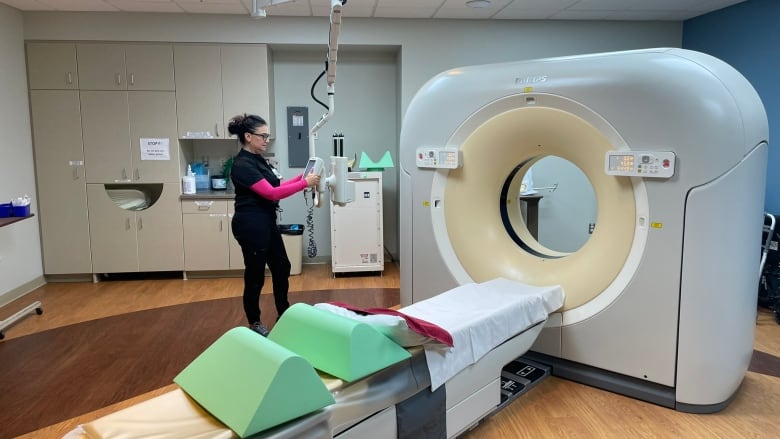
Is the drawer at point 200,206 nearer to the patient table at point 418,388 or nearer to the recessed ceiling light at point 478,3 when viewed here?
the recessed ceiling light at point 478,3

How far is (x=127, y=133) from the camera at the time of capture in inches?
183

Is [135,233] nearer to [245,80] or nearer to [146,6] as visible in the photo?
[245,80]

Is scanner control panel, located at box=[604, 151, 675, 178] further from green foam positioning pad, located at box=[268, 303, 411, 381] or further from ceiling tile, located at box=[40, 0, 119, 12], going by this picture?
ceiling tile, located at box=[40, 0, 119, 12]

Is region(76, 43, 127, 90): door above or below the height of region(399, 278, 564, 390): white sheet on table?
above

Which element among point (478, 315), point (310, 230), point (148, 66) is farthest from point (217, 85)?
point (478, 315)

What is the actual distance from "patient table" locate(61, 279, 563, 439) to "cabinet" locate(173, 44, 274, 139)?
296 centimetres

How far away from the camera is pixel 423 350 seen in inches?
75.5

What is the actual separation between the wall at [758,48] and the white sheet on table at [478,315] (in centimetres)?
256

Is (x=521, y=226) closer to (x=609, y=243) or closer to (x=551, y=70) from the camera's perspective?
(x=609, y=243)

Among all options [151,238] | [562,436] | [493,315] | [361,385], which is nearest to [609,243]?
[493,315]

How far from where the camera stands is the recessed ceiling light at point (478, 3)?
425 centimetres

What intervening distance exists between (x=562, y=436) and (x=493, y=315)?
0.56 m

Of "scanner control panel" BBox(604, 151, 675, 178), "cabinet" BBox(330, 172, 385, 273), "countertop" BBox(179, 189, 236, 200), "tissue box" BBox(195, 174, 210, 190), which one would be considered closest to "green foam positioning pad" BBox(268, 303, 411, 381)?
"scanner control panel" BBox(604, 151, 675, 178)

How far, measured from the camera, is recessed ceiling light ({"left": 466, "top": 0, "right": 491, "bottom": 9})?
13.9 feet
